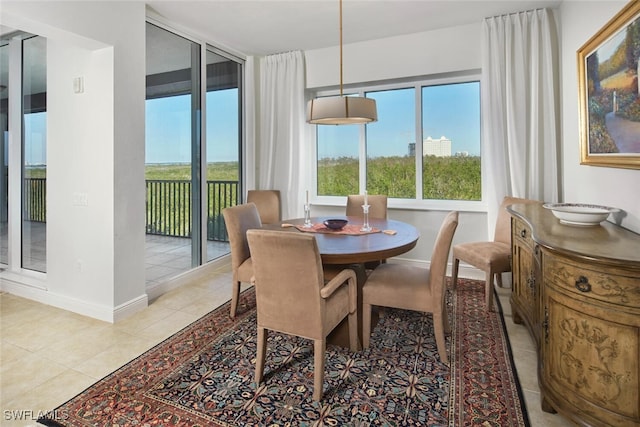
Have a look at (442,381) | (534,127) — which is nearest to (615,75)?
(534,127)

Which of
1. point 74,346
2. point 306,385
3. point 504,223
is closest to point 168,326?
point 74,346

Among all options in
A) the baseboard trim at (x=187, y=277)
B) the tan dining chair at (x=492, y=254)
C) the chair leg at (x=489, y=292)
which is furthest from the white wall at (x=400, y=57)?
the baseboard trim at (x=187, y=277)

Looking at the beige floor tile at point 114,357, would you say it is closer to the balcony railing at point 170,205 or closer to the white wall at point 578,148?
the balcony railing at point 170,205

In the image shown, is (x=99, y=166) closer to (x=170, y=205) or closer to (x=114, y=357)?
(x=170, y=205)

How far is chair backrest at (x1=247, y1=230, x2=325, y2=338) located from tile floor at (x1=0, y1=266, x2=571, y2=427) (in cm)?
115

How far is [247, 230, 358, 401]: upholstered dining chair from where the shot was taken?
1.81 metres

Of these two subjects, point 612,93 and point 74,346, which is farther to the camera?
→ point 74,346

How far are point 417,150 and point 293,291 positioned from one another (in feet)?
10.0

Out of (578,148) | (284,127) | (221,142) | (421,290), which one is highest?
(284,127)

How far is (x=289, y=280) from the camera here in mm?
1885

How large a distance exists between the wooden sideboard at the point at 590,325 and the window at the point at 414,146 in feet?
7.87

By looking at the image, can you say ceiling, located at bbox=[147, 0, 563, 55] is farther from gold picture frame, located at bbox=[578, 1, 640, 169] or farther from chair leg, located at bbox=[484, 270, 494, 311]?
chair leg, located at bbox=[484, 270, 494, 311]

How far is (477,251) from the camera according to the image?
10.4ft

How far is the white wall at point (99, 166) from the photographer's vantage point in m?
2.87
